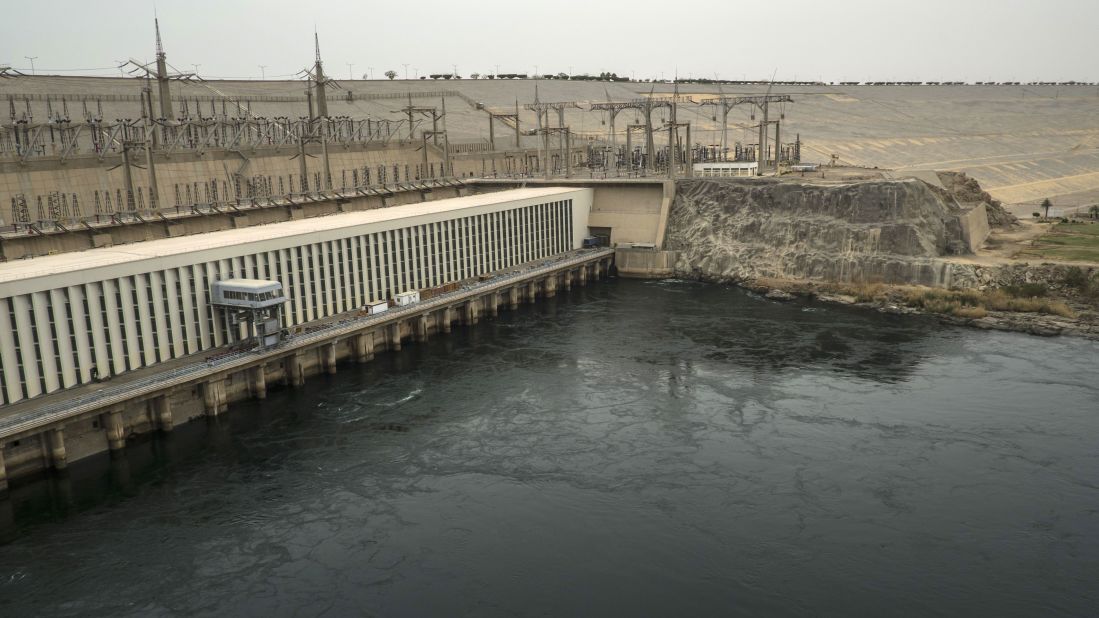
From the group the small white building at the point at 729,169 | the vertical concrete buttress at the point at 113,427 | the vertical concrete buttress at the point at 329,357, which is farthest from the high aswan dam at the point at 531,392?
the small white building at the point at 729,169

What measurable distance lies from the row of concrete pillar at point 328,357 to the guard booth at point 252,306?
1.58 m

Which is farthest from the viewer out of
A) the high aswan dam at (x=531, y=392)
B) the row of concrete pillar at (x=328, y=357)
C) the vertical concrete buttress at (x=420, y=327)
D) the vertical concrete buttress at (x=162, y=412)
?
the vertical concrete buttress at (x=420, y=327)

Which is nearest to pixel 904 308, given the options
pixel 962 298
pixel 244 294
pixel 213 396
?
pixel 962 298

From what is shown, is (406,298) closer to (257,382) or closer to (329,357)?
(329,357)

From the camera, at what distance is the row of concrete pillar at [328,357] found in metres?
31.0

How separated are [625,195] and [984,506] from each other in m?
47.2

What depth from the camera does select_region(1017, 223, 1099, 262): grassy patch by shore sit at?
2235 inches

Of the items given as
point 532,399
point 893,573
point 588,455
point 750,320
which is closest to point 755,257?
point 750,320

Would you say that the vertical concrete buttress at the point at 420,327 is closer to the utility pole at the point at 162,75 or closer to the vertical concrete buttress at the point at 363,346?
the vertical concrete buttress at the point at 363,346

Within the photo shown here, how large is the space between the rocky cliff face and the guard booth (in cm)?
3601

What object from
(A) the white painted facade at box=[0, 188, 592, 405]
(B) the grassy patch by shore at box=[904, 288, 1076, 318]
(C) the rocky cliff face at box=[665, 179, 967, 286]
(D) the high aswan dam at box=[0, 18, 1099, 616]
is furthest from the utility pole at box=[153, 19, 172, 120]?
(B) the grassy patch by shore at box=[904, 288, 1076, 318]

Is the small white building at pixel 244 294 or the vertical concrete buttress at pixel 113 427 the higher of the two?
the small white building at pixel 244 294

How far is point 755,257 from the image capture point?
211 feet

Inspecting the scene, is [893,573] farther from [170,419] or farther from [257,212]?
[257,212]
